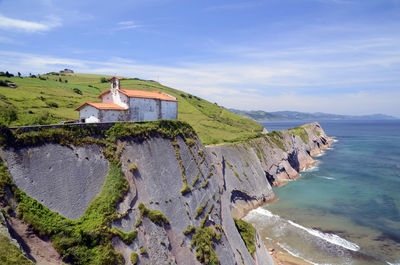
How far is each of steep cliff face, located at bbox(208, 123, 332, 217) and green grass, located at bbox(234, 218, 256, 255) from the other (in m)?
10.4

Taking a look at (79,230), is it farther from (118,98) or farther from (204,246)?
(118,98)

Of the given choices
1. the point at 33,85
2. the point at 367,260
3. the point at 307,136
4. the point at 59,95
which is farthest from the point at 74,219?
the point at 307,136

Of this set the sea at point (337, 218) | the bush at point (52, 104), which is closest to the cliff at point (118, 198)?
the sea at point (337, 218)

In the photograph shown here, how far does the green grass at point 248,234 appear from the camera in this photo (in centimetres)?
3242

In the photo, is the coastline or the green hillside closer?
the coastline

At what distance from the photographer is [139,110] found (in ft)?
117

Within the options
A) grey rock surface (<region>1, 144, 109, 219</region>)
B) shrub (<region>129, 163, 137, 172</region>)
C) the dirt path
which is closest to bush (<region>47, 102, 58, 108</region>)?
grey rock surface (<region>1, 144, 109, 219</region>)

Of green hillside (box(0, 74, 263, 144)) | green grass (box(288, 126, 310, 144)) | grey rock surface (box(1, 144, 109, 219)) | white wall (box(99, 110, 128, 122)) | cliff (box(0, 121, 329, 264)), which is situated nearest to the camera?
cliff (box(0, 121, 329, 264))

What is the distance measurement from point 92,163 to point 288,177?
61975mm

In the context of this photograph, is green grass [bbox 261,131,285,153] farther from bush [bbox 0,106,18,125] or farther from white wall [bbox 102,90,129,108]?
bush [bbox 0,106,18,125]

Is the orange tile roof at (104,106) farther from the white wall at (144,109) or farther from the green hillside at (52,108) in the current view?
the green hillside at (52,108)

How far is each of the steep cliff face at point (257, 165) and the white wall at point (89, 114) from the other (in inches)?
956

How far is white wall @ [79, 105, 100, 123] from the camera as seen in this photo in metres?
31.8

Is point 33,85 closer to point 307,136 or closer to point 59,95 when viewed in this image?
point 59,95
